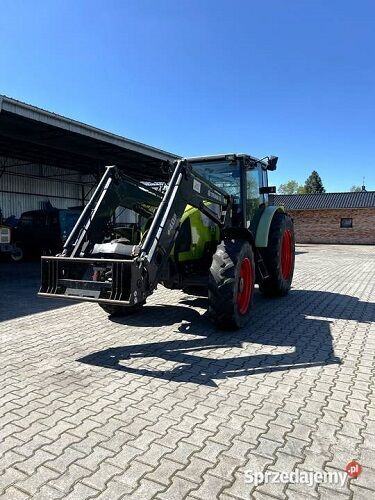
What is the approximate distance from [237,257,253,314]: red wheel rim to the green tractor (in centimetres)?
1

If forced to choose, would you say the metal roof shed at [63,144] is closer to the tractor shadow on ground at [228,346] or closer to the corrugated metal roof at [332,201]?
the tractor shadow on ground at [228,346]

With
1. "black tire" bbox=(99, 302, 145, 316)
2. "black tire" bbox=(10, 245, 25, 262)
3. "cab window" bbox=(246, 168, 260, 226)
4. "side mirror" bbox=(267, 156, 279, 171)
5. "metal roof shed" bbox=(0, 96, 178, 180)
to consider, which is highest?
"metal roof shed" bbox=(0, 96, 178, 180)

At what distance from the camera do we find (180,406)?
323cm

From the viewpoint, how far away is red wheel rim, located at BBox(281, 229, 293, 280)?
26.7ft

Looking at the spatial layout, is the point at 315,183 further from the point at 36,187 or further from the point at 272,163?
the point at 272,163

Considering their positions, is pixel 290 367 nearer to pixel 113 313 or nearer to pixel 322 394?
pixel 322 394

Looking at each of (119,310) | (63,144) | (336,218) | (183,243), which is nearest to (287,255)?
(183,243)

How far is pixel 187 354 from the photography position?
441 cm

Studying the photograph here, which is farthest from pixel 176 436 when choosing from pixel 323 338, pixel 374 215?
pixel 374 215

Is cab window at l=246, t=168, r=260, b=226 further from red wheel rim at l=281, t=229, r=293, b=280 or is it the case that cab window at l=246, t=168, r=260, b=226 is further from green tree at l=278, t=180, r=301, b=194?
green tree at l=278, t=180, r=301, b=194

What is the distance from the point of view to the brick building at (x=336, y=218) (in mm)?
29234

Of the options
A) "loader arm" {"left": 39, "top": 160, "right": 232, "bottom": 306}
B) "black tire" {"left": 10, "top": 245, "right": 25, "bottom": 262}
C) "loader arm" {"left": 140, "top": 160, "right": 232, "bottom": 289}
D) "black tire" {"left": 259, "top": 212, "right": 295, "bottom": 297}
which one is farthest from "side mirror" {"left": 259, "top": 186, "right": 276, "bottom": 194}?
"black tire" {"left": 10, "top": 245, "right": 25, "bottom": 262}

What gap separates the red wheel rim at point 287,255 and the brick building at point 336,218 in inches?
906

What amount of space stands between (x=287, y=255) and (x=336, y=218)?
23970 mm
